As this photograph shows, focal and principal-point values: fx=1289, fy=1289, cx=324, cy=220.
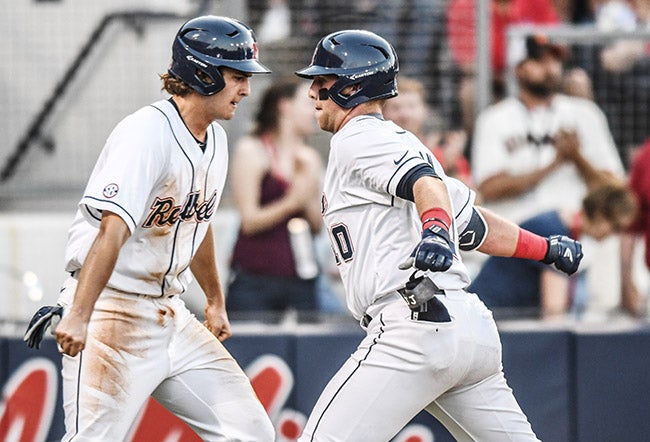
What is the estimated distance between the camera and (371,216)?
14.9 feet

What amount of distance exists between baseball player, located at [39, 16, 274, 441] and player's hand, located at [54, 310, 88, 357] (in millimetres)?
212

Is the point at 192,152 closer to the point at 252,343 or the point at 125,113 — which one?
the point at 252,343

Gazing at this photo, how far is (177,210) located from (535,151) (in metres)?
3.88

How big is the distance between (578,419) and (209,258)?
2.25 metres

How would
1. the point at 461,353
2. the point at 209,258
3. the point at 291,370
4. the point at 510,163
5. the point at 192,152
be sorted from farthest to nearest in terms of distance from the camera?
the point at 510,163 < the point at 291,370 < the point at 209,258 < the point at 192,152 < the point at 461,353

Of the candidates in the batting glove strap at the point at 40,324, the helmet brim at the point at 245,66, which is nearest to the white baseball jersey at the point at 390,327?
the helmet brim at the point at 245,66

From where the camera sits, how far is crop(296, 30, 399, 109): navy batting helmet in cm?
464

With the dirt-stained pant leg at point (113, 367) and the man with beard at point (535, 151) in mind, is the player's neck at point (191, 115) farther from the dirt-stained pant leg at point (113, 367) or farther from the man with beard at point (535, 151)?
the man with beard at point (535, 151)

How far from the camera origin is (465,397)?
4664mm

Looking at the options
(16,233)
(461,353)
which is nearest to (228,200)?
(16,233)

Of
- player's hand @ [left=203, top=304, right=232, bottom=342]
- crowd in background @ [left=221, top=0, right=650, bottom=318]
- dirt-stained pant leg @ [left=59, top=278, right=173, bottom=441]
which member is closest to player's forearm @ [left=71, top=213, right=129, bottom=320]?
dirt-stained pant leg @ [left=59, top=278, right=173, bottom=441]

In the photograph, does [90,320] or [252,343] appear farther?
[252,343]

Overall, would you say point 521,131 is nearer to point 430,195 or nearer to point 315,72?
point 315,72

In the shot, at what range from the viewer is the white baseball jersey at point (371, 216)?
4461mm
